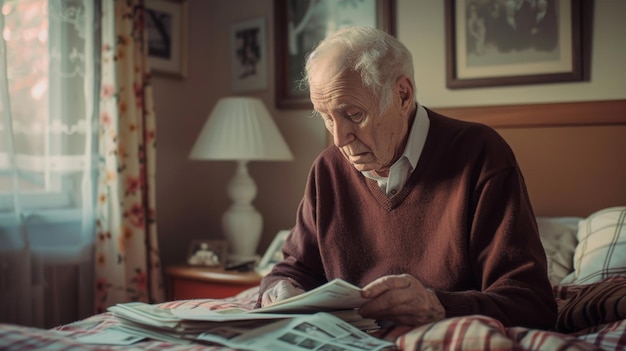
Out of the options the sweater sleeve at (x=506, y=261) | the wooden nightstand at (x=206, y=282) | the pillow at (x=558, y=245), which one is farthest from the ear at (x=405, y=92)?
the wooden nightstand at (x=206, y=282)

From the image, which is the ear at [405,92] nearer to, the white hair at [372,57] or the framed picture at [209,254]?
the white hair at [372,57]

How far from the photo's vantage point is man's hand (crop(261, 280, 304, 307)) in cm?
143

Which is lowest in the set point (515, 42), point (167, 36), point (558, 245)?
point (558, 245)

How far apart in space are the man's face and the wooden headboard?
3.78ft

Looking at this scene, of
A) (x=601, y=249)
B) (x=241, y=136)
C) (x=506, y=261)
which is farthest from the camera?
(x=241, y=136)

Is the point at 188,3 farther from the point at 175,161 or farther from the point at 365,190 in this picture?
the point at 365,190

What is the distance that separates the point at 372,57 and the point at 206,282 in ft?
5.33

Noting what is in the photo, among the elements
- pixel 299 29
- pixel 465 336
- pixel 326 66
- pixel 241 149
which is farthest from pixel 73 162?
pixel 465 336

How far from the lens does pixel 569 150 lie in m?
2.49

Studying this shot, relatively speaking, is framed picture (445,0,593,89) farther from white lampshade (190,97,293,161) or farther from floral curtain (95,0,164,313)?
floral curtain (95,0,164,313)

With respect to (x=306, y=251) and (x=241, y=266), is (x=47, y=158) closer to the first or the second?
(x=241, y=266)

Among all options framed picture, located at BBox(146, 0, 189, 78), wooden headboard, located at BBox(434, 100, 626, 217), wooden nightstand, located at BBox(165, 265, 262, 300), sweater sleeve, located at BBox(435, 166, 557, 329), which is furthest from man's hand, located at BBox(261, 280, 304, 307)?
framed picture, located at BBox(146, 0, 189, 78)

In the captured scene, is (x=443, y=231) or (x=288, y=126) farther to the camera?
(x=288, y=126)

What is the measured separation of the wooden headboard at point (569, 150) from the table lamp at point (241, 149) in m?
0.93
